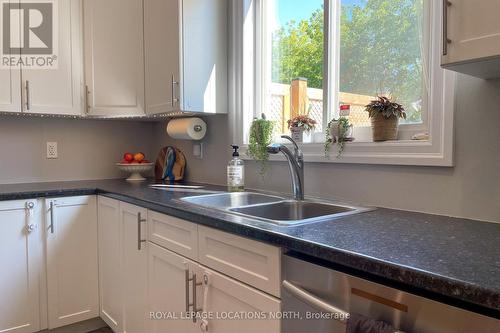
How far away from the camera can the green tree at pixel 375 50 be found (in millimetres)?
1506

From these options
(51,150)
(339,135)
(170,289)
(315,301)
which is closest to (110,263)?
(170,289)

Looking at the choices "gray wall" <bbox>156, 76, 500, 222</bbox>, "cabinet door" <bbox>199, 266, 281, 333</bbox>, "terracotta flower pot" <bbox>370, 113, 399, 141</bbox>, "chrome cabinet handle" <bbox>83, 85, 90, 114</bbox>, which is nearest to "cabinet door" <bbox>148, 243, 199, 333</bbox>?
"cabinet door" <bbox>199, 266, 281, 333</bbox>

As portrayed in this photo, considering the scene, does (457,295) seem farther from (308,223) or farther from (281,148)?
(281,148)

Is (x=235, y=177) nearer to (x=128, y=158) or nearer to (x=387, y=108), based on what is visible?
(x=387, y=108)

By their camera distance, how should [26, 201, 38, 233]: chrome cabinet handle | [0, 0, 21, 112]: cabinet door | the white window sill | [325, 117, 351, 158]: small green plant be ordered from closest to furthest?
the white window sill → [325, 117, 351, 158]: small green plant → [26, 201, 38, 233]: chrome cabinet handle → [0, 0, 21, 112]: cabinet door

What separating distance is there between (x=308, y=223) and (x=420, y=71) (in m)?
0.80

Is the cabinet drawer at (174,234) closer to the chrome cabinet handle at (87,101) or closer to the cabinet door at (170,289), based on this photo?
the cabinet door at (170,289)

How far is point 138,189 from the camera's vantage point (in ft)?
7.16

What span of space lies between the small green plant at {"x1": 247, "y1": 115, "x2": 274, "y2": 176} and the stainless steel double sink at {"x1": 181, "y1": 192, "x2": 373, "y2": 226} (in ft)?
0.71

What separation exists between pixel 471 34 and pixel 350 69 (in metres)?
0.84

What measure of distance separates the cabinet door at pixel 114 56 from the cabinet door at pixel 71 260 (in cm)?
68

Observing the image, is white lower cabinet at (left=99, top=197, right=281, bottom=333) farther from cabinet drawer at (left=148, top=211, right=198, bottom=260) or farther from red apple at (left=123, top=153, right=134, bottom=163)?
red apple at (left=123, top=153, right=134, bottom=163)

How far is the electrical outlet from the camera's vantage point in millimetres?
2656

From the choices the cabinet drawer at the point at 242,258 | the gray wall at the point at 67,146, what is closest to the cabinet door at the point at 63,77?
the gray wall at the point at 67,146
